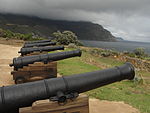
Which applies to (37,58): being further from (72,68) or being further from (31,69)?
(72,68)

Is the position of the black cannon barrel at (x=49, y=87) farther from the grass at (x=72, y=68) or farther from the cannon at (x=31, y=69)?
the grass at (x=72, y=68)

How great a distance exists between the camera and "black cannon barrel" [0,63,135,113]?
304 cm

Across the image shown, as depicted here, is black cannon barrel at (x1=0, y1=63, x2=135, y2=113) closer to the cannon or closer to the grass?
the cannon

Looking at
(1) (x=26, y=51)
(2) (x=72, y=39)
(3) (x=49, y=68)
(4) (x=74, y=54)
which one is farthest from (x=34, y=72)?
(2) (x=72, y=39)

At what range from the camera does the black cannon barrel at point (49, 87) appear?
9.98ft

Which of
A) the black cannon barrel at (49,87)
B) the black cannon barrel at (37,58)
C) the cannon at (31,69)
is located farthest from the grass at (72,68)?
the black cannon barrel at (49,87)

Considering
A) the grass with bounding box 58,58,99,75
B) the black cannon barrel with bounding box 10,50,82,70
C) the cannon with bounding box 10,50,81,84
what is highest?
the black cannon barrel with bounding box 10,50,82,70

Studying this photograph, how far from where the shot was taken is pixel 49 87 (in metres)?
3.33

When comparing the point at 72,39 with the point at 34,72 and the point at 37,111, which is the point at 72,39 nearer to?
the point at 34,72

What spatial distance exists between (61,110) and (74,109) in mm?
246

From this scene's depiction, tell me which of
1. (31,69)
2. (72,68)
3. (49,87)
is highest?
(49,87)

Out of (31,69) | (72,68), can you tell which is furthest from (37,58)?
(72,68)

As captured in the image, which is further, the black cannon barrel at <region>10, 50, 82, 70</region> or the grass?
the grass

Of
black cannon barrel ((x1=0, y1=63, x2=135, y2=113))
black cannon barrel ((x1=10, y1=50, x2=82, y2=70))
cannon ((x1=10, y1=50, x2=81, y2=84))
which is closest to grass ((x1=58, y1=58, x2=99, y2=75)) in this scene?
black cannon barrel ((x1=10, y1=50, x2=82, y2=70))
